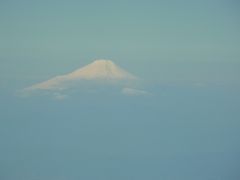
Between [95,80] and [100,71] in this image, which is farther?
[95,80]

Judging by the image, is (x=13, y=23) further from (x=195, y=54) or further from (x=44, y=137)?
(x=195, y=54)

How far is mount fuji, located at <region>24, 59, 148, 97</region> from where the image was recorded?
2.53 m

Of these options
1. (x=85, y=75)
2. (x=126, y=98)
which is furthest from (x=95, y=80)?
(x=126, y=98)

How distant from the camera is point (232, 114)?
2.71 metres

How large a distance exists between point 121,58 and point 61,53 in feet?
1.45

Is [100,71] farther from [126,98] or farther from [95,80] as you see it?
[126,98]

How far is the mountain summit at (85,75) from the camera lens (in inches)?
99.5

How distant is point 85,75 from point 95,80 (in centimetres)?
11

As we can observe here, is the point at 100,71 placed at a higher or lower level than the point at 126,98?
higher

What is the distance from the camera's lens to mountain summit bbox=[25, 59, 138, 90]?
2527 millimetres

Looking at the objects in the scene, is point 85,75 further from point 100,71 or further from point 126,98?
point 126,98

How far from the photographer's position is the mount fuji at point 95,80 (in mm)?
2529

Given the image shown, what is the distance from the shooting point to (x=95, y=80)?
2.62 m

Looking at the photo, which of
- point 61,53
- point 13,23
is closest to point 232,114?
point 61,53
